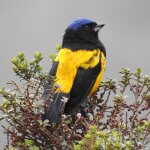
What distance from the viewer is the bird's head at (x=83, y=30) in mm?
7008

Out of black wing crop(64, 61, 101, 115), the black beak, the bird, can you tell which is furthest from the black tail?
the black beak

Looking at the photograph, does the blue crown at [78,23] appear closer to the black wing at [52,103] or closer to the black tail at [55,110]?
the black wing at [52,103]

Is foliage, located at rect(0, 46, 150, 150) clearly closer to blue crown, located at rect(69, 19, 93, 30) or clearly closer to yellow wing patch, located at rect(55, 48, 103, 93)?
yellow wing patch, located at rect(55, 48, 103, 93)

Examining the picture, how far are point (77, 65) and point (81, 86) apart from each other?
10.8 inches

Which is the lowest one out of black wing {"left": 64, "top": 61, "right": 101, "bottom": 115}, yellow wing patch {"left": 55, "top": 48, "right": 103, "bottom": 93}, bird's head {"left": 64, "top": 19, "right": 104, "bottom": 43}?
black wing {"left": 64, "top": 61, "right": 101, "bottom": 115}

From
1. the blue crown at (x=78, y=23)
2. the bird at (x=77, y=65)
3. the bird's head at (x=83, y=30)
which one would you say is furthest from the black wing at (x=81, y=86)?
the blue crown at (x=78, y=23)

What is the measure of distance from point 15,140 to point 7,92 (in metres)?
0.44

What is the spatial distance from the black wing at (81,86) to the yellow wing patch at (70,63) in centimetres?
6

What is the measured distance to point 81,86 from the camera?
6066 mm

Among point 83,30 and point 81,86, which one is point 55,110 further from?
point 83,30

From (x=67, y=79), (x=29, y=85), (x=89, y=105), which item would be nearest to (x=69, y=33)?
(x=67, y=79)

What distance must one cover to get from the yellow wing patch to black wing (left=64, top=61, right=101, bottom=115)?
6cm

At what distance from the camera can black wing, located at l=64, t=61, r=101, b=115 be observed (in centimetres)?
565

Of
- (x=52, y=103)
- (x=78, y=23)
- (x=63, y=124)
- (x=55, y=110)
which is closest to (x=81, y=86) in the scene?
(x=52, y=103)
